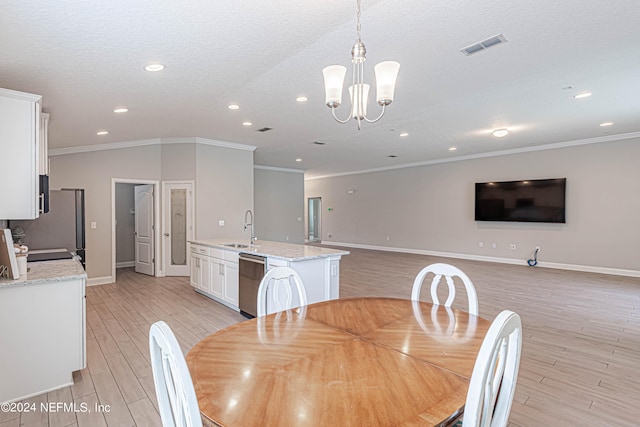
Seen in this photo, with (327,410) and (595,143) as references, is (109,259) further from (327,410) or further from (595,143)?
(595,143)

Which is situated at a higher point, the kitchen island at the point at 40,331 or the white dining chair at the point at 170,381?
the white dining chair at the point at 170,381

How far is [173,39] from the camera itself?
243cm

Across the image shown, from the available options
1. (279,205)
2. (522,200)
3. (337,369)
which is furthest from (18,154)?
(522,200)

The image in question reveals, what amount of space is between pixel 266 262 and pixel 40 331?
6.65 feet

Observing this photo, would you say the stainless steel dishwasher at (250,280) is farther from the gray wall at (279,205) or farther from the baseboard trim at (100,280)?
the gray wall at (279,205)

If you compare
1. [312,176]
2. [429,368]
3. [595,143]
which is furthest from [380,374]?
[312,176]

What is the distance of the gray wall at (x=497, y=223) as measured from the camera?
6.79m

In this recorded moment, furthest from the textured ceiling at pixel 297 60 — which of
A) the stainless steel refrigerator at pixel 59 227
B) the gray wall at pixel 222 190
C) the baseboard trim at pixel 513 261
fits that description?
the baseboard trim at pixel 513 261

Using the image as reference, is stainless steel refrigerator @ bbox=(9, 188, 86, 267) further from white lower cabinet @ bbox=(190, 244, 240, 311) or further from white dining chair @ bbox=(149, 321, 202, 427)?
white dining chair @ bbox=(149, 321, 202, 427)

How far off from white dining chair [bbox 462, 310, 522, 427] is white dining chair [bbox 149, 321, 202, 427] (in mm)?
816

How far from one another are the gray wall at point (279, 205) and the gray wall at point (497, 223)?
2.09 metres

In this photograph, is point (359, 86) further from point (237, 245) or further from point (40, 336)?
point (237, 245)

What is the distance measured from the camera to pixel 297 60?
309cm

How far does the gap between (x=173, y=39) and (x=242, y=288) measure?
2849 millimetres
